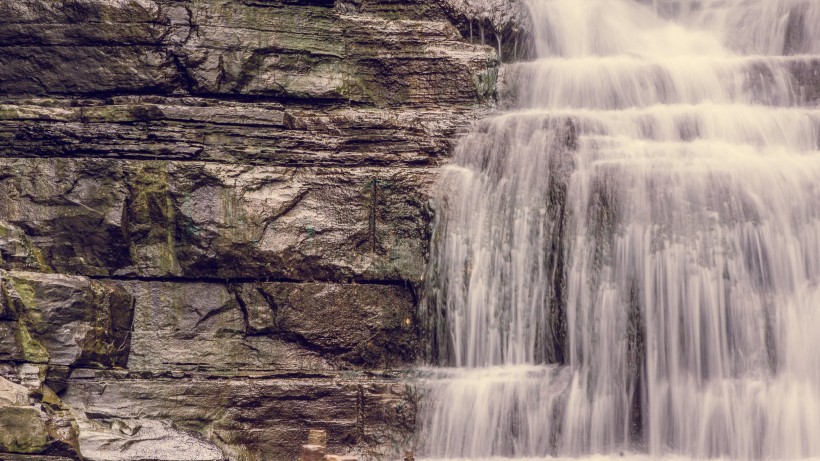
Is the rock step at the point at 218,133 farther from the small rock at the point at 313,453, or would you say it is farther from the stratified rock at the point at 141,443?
the small rock at the point at 313,453

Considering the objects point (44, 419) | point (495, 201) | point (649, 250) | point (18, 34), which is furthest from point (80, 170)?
point (649, 250)

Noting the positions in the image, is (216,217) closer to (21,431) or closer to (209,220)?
(209,220)

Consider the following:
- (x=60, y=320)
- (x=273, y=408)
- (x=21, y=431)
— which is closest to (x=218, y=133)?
(x=60, y=320)

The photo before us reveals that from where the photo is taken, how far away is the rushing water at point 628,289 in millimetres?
Result: 10594

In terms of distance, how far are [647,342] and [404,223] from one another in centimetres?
289

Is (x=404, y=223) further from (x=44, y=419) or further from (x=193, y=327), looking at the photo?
(x=44, y=419)

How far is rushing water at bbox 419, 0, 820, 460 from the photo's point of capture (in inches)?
417

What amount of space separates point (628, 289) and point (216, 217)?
4.39 metres

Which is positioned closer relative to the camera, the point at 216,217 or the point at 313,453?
the point at 313,453

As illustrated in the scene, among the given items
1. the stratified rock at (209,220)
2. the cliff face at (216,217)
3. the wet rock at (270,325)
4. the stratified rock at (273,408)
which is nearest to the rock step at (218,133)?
the cliff face at (216,217)

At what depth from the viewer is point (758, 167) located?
37.9ft

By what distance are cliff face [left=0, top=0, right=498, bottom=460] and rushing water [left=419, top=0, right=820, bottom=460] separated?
23.2 inches

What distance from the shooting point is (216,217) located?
1161cm

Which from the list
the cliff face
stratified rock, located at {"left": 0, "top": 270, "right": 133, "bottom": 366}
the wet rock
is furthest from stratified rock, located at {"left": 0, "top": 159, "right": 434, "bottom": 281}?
stratified rock, located at {"left": 0, "top": 270, "right": 133, "bottom": 366}
